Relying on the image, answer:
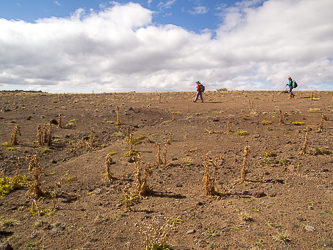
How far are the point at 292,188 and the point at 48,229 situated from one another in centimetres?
597

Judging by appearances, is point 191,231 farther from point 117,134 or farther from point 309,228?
point 117,134

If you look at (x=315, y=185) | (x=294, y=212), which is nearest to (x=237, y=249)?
(x=294, y=212)

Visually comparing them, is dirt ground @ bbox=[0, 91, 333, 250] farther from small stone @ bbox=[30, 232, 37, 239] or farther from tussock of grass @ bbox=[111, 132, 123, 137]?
tussock of grass @ bbox=[111, 132, 123, 137]

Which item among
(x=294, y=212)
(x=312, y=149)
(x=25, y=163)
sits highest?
(x=312, y=149)

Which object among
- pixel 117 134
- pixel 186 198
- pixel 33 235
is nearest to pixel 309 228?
pixel 186 198

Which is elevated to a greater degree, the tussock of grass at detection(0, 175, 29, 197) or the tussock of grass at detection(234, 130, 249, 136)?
the tussock of grass at detection(234, 130, 249, 136)

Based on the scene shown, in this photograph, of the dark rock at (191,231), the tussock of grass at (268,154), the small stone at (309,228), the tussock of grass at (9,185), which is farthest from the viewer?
the tussock of grass at (268,154)

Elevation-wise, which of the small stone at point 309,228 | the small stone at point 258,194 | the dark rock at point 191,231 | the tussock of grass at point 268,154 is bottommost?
the dark rock at point 191,231

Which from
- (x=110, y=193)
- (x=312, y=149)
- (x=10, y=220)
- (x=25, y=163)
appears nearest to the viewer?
(x=10, y=220)

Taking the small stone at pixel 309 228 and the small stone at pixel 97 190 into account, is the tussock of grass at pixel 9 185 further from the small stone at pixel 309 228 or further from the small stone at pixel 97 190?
the small stone at pixel 309 228

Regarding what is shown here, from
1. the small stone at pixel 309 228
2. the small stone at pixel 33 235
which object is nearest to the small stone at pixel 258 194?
the small stone at pixel 309 228

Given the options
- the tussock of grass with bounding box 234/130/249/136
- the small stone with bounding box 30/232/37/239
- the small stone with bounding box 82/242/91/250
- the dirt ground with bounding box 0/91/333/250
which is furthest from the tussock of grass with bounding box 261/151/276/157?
the small stone with bounding box 30/232/37/239

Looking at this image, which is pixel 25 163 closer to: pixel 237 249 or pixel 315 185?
pixel 237 249

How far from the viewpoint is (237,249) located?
3402 millimetres
